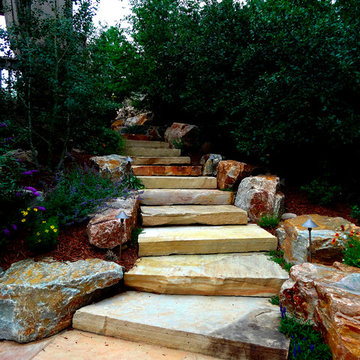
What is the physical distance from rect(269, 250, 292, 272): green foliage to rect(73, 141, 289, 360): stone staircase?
84 mm

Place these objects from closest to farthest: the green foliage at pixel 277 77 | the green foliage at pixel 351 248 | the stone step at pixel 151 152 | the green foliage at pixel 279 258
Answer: the green foliage at pixel 351 248 → the green foliage at pixel 279 258 → the green foliage at pixel 277 77 → the stone step at pixel 151 152

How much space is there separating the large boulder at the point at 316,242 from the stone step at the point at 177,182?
1.96 metres

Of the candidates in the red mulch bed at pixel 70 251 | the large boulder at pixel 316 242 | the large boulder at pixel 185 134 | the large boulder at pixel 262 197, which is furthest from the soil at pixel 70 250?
the large boulder at pixel 185 134

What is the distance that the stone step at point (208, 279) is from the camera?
8.90 ft

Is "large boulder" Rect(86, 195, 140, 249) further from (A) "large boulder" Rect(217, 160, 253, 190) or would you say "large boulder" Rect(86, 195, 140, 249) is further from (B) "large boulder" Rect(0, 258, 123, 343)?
(A) "large boulder" Rect(217, 160, 253, 190)

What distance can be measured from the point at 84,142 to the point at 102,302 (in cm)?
356

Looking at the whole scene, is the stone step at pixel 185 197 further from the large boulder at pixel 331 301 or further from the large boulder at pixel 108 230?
the large boulder at pixel 331 301

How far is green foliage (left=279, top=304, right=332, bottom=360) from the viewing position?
6.25 ft

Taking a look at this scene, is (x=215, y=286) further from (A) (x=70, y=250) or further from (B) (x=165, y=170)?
(B) (x=165, y=170)

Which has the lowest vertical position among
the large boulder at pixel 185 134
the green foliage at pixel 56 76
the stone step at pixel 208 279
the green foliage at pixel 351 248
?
the stone step at pixel 208 279

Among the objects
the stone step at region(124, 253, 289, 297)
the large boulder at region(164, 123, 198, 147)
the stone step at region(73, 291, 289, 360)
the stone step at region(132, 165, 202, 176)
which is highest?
the large boulder at region(164, 123, 198, 147)

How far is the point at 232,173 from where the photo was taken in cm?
462

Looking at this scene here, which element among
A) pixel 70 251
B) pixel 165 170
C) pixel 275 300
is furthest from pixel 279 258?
pixel 165 170

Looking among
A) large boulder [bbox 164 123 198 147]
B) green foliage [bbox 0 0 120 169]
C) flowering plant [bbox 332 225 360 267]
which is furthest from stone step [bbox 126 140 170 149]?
flowering plant [bbox 332 225 360 267]
